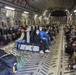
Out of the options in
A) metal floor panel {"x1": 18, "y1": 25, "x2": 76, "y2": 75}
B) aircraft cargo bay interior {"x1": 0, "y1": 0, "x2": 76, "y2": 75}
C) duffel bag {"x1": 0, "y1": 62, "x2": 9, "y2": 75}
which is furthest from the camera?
metal floor panel {"x1": 18, "y1": 25, "x2": 76, "y2": 75}

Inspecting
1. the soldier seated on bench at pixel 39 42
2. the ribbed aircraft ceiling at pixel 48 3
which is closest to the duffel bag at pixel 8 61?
the soldier seated on bench at pixel 39 42

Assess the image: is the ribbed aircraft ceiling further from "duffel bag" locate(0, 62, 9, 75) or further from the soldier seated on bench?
"duffel bag" locate(0, 62, 9, 75)

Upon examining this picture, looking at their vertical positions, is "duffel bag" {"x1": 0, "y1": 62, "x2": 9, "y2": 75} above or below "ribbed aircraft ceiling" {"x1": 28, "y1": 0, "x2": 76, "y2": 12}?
below

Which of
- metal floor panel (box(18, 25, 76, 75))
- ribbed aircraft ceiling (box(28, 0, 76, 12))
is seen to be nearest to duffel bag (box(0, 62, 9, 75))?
metal floor panel (box(18, 25, 76, 75))

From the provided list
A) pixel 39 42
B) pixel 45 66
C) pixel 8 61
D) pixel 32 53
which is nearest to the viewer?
pixel 8 61

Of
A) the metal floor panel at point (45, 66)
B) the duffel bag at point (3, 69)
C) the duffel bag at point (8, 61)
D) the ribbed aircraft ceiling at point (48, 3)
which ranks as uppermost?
the ribbed aircraft ceiling at point (48, 3)

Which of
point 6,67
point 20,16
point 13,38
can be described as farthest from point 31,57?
point 20,16

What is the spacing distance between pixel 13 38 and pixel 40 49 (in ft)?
18.2

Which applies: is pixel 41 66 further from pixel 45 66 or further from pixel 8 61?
pixel 8 61

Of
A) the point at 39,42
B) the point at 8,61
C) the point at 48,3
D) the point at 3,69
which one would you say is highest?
the point at 48,3

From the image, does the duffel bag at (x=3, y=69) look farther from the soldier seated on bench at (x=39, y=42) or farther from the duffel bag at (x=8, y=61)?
the soldier seated on bench at (x=39, y=42)

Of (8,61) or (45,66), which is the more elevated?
(8,61)

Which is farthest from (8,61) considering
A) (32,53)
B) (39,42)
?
(39,42)

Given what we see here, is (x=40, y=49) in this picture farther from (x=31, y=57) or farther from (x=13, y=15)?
(x=13, y=15)
